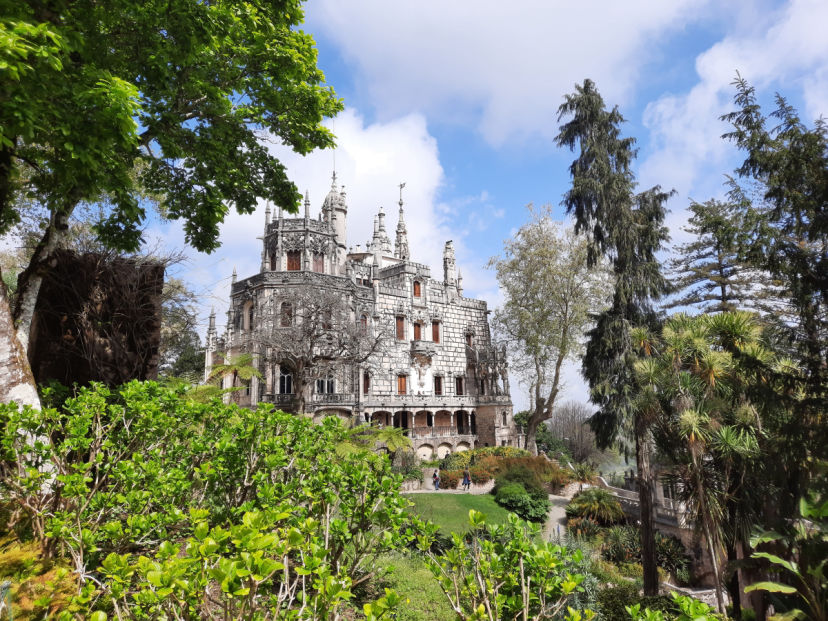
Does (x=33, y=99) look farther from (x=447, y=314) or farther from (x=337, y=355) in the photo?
(x=447, y=314)

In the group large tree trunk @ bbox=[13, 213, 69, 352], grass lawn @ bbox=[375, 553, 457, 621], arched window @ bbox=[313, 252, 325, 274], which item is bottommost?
grass lawn @ bbox=[375, 553, 457, 621]

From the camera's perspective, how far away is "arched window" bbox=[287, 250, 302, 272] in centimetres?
2905

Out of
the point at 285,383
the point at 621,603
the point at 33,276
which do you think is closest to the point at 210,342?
the point at 285,383

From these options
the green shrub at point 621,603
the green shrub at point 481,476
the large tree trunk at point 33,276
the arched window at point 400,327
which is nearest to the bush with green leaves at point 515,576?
the large tree trunk at point 33,276

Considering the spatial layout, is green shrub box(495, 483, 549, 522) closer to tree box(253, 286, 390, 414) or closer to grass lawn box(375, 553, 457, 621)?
tree box(253, 286, 390, 414)

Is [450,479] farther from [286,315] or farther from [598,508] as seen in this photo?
[286,315]

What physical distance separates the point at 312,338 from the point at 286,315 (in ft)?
13.9

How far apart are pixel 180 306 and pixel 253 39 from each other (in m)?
6.11

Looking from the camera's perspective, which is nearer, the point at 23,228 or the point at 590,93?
the point at 23,228

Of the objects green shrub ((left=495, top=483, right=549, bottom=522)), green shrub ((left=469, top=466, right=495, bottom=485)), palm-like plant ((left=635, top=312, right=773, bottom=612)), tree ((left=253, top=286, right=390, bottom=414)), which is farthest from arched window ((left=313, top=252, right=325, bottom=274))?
palm-like plant ((left=635, top=312, right=773, bottom=612))

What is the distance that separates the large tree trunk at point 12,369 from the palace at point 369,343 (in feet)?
52.9

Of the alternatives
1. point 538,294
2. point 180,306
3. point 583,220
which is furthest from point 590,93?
point 180,306

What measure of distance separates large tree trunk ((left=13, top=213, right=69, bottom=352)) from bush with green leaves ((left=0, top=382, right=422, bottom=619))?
1918 mm

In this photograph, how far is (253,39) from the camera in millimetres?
7926
